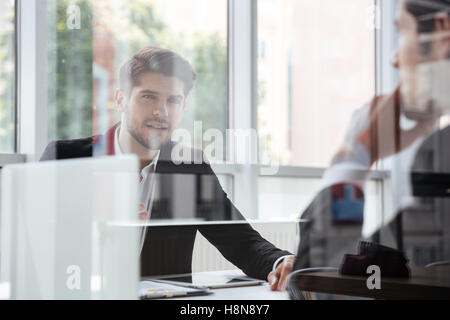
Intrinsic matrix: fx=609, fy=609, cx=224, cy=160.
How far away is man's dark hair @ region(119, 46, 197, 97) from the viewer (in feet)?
6.63

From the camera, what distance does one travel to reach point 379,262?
1206mm

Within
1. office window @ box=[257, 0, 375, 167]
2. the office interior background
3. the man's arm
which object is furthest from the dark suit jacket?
office window @ box=[257, 0, 375, 167]

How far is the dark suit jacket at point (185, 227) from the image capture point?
162 cm

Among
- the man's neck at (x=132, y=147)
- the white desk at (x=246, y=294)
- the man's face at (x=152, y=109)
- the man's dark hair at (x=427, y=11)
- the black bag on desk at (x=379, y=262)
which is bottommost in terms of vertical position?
the white desk at (x=246, y=294)

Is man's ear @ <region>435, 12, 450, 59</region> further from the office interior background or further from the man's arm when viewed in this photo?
the man's arm

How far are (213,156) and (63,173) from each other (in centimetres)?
216

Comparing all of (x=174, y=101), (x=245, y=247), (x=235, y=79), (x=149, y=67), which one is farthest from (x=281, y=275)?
(x=235, y=79)

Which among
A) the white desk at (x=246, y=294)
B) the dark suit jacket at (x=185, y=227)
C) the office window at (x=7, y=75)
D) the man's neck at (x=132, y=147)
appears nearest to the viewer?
the white desk at (x=246, y=294)

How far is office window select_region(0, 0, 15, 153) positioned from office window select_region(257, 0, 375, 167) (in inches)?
48.2

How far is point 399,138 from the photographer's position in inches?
49.2

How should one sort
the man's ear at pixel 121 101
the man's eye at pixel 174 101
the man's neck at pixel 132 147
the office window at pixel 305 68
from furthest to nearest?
the office window at pixel 305 68
the man's ear at pixel 121 101
the man's eye at pixel 174 101
the man's neck at pixel 132 147

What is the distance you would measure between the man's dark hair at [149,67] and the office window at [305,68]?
586 mm

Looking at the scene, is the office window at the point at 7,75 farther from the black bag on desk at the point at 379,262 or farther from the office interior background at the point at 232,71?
the black bag on desk at the point at 379,262

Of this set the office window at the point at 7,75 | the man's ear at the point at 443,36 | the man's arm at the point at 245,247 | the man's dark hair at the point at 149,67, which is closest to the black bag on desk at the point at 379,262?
the man's arm at the point at 245,247
